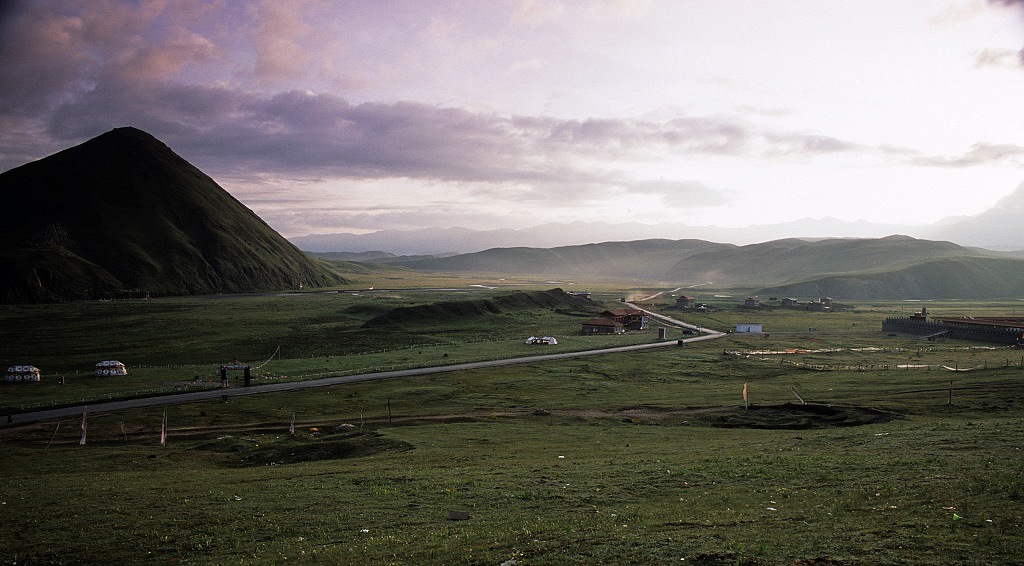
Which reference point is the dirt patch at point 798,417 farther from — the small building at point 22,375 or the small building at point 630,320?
the small building at point 630,320

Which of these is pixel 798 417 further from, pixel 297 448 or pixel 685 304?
pixel 685 304

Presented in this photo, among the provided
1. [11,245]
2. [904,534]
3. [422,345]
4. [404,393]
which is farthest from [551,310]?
[11,245]

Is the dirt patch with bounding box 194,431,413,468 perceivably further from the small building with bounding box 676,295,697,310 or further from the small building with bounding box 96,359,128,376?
the small building with bounding box 676,295,697,310

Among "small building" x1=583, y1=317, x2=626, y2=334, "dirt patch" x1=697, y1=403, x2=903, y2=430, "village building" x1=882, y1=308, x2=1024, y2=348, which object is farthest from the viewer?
"small building" x1=583, y1=317, x2=626, y2=334

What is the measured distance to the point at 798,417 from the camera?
1695 inches

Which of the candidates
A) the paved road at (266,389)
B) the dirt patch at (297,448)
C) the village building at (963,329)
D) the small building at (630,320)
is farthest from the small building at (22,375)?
the village building at (963,329)

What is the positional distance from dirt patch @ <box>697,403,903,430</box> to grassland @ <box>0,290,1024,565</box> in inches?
9.0

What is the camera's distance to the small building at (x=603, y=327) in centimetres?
12075

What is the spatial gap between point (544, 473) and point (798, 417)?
87.3 feet

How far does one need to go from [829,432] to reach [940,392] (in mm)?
21382

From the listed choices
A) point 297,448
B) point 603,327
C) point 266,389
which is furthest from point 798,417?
point 603,327

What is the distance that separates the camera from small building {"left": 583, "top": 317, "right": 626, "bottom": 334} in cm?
12075

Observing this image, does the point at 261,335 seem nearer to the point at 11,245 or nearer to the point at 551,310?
the point at 551,310

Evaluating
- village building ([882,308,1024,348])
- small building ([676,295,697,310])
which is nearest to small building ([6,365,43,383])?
village building ([882,308,1024,348])
